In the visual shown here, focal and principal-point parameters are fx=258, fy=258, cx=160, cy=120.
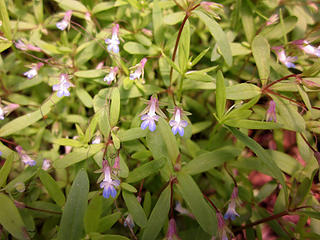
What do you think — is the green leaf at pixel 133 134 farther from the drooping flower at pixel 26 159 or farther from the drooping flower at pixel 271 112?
the drooping flower at pixel 271 112

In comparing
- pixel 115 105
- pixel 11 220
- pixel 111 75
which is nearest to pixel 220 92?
pixel 115 105

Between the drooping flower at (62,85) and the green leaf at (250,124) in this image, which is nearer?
the green leaf at (250,124)

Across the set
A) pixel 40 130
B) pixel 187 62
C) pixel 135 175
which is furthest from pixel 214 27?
pixel 40 130

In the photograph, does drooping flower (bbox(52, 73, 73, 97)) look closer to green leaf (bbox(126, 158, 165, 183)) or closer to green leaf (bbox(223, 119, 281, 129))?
green leaf (bbox(126, 158, 165, 183))

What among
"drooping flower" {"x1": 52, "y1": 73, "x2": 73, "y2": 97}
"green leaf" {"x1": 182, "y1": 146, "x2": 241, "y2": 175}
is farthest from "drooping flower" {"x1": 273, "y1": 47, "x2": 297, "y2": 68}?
"drooping flower" {"x1": 52, "y1": 73, "x2": 73, "y2": 97}

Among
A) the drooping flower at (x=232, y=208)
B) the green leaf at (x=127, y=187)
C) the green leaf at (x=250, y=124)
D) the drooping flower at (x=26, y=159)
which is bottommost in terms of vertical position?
the drooping flower at (x=232, y=208)

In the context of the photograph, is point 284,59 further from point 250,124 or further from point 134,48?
point 134,48

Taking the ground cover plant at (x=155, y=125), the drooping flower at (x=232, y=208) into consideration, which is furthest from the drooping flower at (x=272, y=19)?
the drooping flower at (x=232, y=208)
